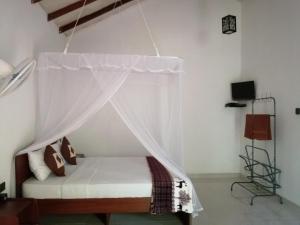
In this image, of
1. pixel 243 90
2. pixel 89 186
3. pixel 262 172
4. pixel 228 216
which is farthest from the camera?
pixel 243 90

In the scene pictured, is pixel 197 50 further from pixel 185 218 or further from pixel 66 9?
pixel 185 218

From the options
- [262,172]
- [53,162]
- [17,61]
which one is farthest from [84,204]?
[262,172]

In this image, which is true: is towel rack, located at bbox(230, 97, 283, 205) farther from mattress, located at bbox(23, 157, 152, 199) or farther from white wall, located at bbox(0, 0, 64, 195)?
white wall, located at bbox(0, 0, 64, 195)

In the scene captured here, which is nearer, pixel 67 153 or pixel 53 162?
pixel 53 162

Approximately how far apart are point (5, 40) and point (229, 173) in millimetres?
4333

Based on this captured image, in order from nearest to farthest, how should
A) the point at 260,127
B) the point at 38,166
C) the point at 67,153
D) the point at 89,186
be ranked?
1. the point at 89,186
2. the point at 38,166
3. the point at 67,153
4. the point at 260,127

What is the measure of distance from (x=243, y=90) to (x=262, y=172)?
4.70 ft

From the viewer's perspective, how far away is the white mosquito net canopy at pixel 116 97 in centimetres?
309

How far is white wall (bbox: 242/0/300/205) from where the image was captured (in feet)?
12.4

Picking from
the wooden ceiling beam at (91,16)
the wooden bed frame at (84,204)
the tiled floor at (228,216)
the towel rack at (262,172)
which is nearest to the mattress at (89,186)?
the wooden bed frame at (84,204)

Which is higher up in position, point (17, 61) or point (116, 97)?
point (17, 61)

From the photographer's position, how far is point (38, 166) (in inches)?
121

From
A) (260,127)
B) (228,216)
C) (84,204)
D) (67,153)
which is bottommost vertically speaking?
(228,216)

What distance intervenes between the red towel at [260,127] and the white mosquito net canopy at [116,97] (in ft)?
4.79
